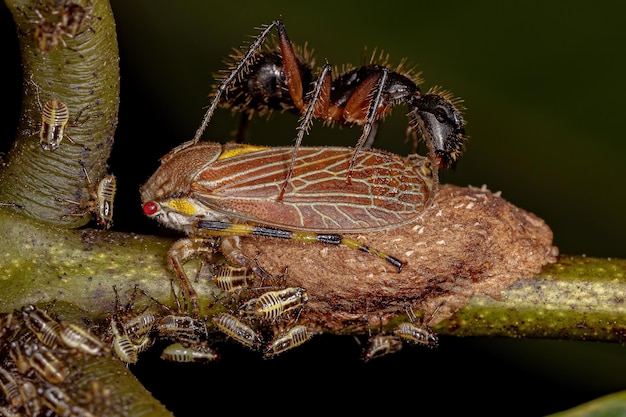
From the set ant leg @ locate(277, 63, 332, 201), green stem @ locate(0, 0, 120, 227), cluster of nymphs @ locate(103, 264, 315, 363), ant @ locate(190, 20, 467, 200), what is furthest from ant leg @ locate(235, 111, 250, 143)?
green stem @ locate(0, 0, 120, 227)

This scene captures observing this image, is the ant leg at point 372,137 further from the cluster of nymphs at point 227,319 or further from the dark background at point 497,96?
the cluster of nymphs at point 227,319

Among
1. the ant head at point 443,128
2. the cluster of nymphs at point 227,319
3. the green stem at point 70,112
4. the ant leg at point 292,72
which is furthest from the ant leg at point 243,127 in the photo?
the green stem at point 70,112

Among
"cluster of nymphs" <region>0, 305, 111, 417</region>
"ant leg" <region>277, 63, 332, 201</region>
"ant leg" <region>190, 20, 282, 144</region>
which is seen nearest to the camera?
"cluster of nymphs" <region>0, 305, 111, 417</region>

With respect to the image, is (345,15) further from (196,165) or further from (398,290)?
(398,290)

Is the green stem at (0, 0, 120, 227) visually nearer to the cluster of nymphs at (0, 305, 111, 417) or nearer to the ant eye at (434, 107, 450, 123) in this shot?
the cluster of nymphs at (0, 305, 111, 417)

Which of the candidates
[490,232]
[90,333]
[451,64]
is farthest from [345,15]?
[90,333]

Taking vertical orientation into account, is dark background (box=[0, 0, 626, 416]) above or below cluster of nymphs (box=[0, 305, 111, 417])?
above

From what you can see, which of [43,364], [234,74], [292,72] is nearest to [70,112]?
[43,364]
